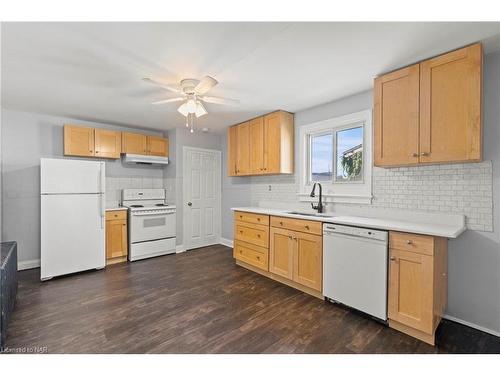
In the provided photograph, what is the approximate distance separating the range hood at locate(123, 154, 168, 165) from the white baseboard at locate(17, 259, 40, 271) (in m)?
2.07

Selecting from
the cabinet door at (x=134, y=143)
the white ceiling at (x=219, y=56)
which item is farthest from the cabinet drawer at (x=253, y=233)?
the cabinet door at (x=134, y=143)

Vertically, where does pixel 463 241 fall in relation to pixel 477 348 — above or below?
above

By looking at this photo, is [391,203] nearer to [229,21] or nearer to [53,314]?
[229,21]

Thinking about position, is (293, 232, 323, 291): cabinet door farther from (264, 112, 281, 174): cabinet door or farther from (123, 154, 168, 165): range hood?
(123, 154, 168, 165): range hood

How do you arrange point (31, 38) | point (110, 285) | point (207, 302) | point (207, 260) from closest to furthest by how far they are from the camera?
point (31, 38) → point (207, 302) → point (110, 285) → point (207, 260)

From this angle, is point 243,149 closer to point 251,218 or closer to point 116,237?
point 251,218

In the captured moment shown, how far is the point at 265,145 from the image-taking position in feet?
13.0

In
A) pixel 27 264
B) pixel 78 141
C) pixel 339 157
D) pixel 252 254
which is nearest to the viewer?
pixel 339 157

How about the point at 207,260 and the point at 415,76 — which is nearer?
the point at 415,76

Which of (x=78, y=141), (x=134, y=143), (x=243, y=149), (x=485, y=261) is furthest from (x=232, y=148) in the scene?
(x=485, y=261)

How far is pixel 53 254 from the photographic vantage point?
3.41 metres

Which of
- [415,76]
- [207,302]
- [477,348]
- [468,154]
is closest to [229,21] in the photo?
[415,76]

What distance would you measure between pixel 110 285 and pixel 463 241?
12.9 feet

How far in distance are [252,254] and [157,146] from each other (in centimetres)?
285
